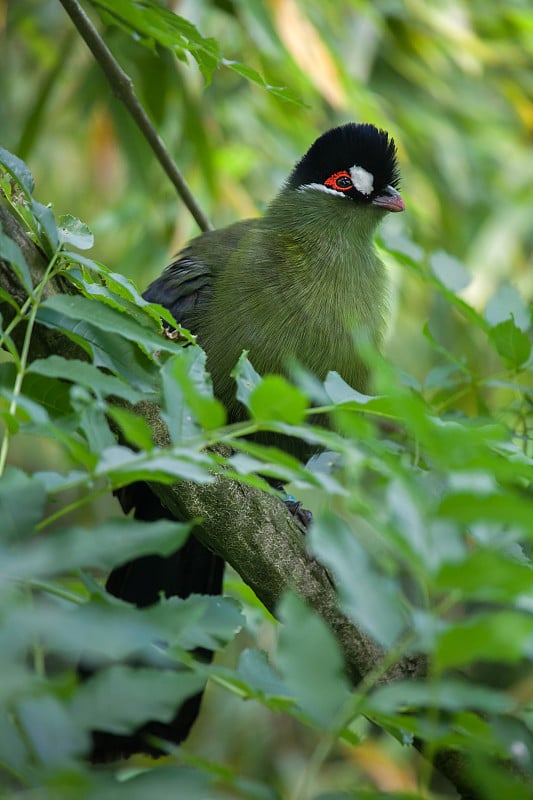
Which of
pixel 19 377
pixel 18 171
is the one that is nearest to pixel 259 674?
pixel 19 377

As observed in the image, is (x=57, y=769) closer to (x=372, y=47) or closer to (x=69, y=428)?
(x=69, y=428)

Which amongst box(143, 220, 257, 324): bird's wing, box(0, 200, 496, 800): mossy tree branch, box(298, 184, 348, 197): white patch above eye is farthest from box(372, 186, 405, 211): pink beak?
box(0, 200, 496, 800): mossy tree branch

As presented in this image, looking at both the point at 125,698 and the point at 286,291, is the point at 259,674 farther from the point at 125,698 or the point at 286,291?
the point at 286,291

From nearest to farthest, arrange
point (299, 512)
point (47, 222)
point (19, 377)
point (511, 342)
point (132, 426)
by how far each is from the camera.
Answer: point (132, 426)
point (19, 377)
point (47, 222)
point (511, 342)
point (299, 512)

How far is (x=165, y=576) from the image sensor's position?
274cm

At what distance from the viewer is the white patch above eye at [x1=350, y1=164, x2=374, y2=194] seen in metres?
2.88

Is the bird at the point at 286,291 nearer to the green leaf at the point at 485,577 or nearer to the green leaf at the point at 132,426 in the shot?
the green leaf at the point at 132,426

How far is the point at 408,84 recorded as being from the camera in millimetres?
4543

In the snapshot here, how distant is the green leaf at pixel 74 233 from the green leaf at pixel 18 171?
0.08 meters

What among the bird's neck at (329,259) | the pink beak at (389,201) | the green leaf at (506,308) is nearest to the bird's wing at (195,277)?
the bird's neck at (329,259)

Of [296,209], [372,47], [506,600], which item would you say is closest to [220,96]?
[372,47]

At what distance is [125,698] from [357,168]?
7.80 ft

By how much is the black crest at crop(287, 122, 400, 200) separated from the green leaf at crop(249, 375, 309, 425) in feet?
6.63

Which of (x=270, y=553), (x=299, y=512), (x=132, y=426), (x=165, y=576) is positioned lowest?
(x=165, y=576)
